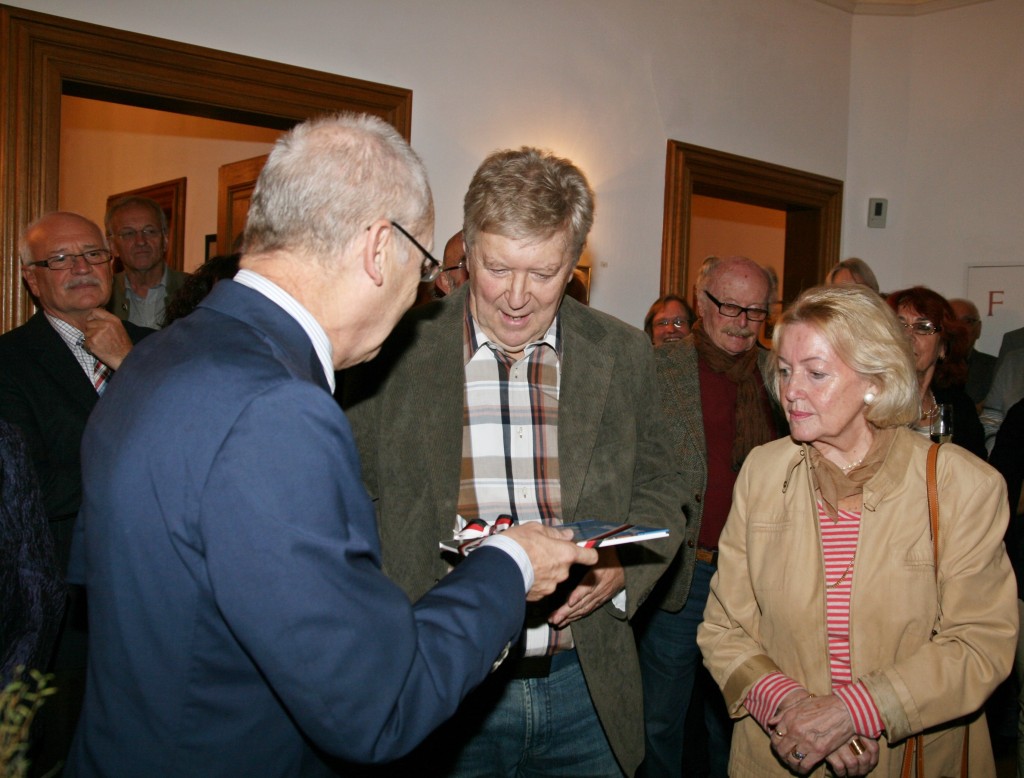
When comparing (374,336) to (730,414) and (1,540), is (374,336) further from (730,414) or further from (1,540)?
(730,414)

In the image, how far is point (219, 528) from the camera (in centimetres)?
101

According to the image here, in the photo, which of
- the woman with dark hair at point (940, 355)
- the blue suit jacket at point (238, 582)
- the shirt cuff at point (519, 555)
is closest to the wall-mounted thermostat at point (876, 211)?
the woman with dark hair at point (940, 355)

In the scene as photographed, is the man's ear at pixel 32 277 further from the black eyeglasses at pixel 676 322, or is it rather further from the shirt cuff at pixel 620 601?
the black eyeglasses at pixel 676 322

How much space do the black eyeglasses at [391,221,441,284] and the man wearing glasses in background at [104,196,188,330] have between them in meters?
3.41

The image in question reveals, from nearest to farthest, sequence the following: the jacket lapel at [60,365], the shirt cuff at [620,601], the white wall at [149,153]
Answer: the shirt cuff at [620,601] → the jacket lapel at [60,365] → the white wall at [149,153]

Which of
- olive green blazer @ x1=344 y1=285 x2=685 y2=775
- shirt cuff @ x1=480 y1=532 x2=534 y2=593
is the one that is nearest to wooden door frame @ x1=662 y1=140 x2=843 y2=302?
olive green blazer @ x1=344 y1=285 x2=685 y2=775

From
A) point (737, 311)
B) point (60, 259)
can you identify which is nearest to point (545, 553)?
point (737, 311)

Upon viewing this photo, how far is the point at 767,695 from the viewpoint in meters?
1.99

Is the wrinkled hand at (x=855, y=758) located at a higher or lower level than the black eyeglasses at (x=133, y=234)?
lower

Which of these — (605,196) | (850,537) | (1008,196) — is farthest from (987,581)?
(1008,196)

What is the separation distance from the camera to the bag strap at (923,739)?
193cm

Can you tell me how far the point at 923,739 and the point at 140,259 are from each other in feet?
13.5

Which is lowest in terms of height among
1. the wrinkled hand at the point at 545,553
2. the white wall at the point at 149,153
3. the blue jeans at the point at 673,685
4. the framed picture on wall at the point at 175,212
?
the blue jeans at the point at 673,685

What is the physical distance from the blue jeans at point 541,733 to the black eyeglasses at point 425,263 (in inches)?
37.2
